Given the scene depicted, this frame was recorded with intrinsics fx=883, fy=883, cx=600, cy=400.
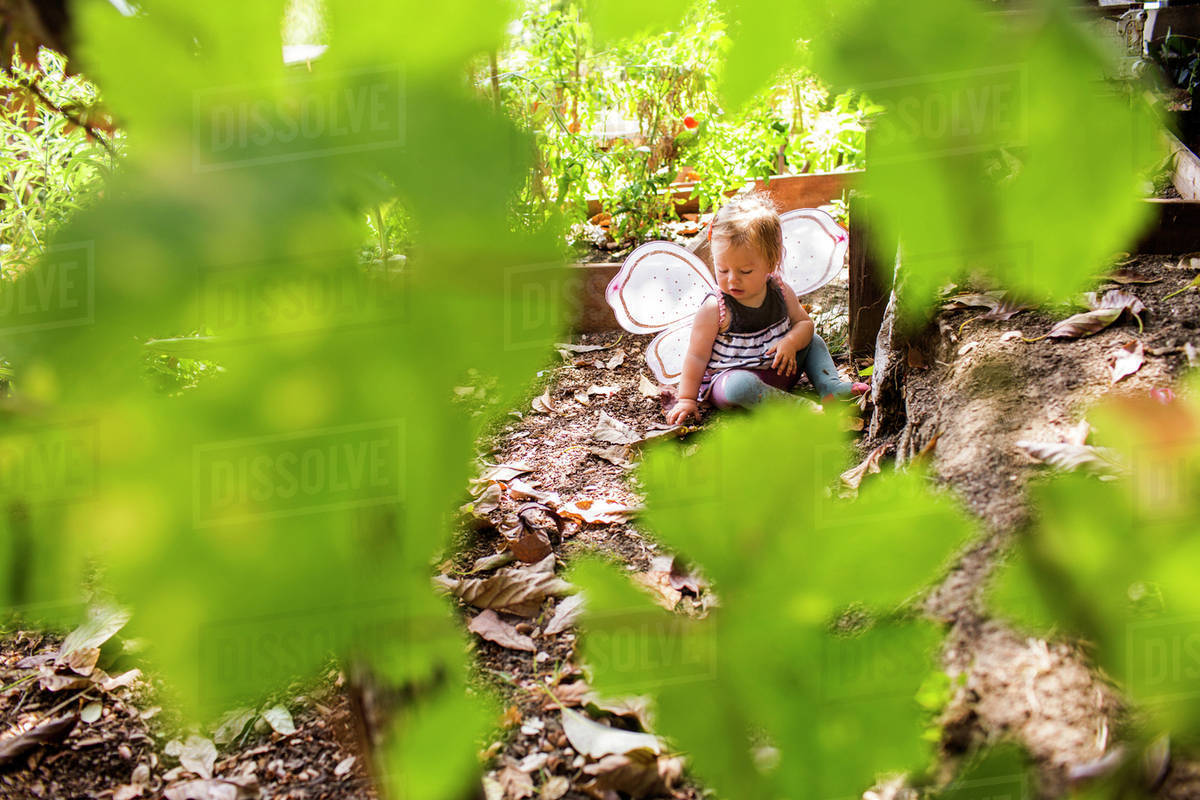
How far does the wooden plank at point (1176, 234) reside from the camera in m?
0.66

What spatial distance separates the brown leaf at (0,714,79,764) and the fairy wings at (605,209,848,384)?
133 centimetres

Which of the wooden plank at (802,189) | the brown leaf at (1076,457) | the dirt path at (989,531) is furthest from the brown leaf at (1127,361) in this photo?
the wooden plank at (802,189)

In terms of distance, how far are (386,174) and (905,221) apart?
5.1 inches

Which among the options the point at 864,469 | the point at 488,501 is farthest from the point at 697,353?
the point at 488,501

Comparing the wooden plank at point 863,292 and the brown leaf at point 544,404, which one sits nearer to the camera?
the wooden plank at point 863,292

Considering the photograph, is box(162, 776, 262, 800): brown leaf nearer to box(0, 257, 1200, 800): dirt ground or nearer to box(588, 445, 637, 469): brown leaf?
box(0, 257, 1200, 800): dirt ground

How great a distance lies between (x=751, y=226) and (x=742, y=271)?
13cm

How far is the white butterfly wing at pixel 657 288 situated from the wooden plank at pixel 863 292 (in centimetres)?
36

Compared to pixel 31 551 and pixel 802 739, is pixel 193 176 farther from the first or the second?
pixel 802 739

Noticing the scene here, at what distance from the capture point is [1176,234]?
86cm

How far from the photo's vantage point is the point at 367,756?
354 mm

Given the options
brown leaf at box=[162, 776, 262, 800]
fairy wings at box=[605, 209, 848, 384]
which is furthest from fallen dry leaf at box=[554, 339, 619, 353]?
brown leaf at box=[162, 776, 262, 800]

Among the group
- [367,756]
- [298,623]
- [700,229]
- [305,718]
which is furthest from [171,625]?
[700,229]

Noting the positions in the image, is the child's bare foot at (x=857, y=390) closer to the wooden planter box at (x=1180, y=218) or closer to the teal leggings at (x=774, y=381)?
the teal leggings at (x=774, y=381)
